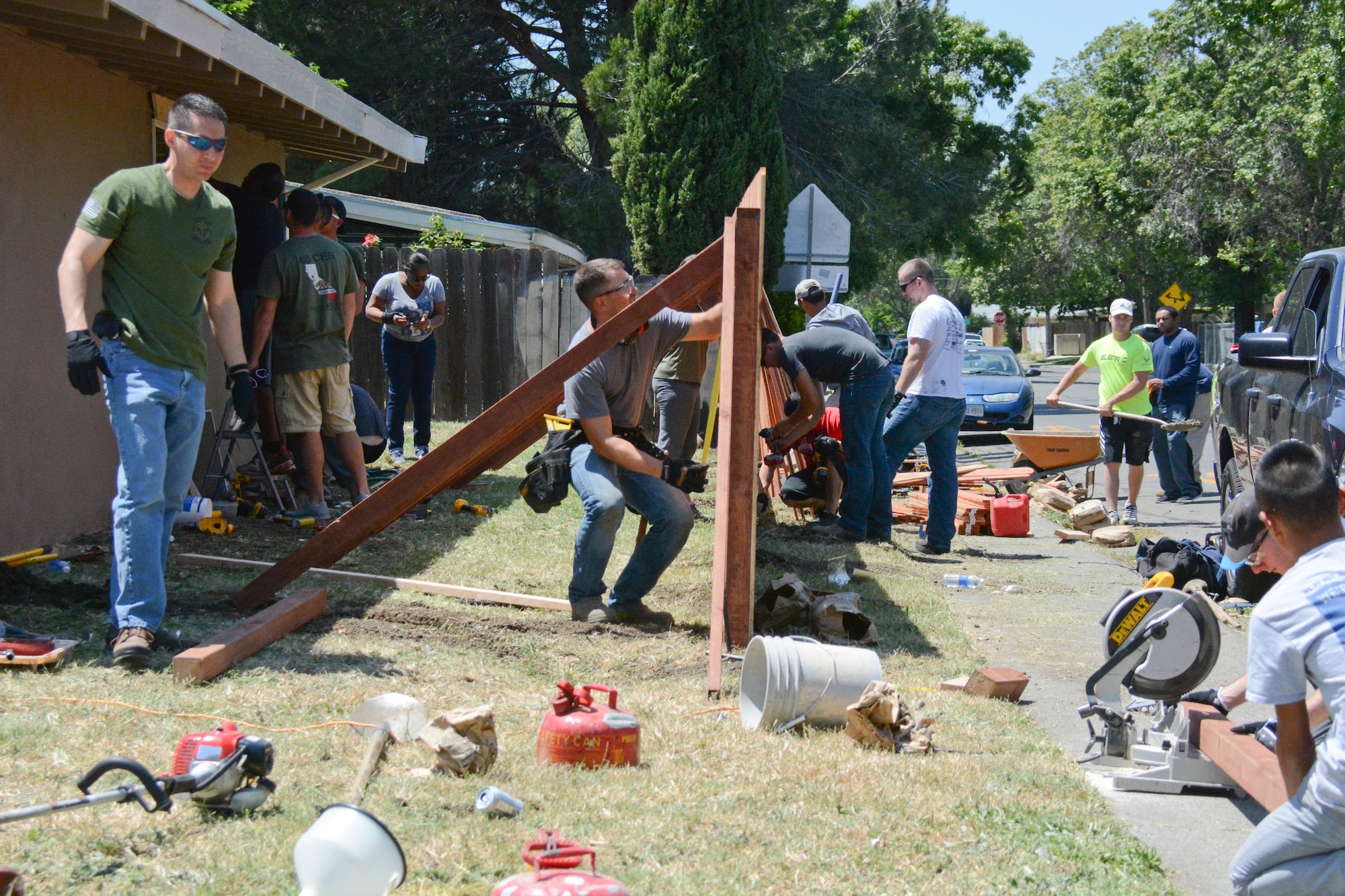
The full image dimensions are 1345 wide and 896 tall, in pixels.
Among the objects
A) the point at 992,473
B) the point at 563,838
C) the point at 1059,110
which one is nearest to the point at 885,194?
the point at 992,473

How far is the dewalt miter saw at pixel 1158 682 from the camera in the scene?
385cm

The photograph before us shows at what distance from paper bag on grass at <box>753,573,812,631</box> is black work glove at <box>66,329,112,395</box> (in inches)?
120

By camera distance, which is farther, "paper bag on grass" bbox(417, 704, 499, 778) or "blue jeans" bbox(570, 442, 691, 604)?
"blue jeans" bbox(570, 442, 691, 604)

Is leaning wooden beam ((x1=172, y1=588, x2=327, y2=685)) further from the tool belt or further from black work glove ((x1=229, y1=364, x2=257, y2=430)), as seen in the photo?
the tool belt

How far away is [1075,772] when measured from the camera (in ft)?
13.0

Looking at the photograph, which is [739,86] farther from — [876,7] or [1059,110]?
[1059,110]

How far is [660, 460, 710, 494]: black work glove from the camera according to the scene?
5617 millimetres

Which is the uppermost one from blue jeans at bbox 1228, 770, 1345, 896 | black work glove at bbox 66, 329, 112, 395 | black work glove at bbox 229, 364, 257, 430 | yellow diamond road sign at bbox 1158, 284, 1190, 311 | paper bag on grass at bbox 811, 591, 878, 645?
yellow diamond road sign at bbox 1158, 284, 1190, 311

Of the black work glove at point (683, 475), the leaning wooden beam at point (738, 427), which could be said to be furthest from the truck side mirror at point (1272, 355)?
the black work glove at point (683, 475)

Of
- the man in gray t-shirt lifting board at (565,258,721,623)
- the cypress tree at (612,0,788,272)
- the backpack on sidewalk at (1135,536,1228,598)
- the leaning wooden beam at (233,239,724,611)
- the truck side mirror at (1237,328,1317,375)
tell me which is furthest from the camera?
the cypress tree at (612,0,788,272)

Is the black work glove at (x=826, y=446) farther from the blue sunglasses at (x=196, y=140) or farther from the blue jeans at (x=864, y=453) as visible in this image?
the blue sunglasses at (x=196, y=140)

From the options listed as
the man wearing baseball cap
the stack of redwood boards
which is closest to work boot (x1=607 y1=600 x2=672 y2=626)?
the man wearing baseball cap

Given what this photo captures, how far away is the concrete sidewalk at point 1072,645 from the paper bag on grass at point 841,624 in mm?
591

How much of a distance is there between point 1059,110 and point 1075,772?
65042 mm
